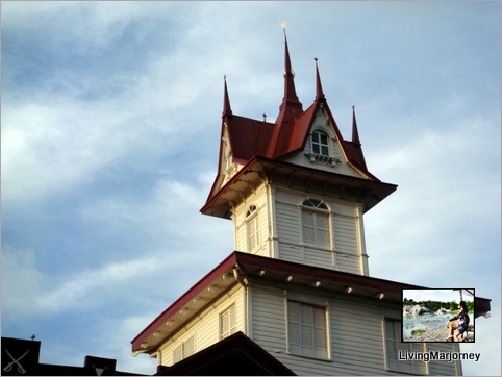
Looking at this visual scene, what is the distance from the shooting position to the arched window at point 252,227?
1740 inches

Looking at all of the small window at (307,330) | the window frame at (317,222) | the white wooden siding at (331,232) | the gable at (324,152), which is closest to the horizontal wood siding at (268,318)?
the small window at (307,330)

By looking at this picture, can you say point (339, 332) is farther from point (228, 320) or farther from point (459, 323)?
point (459, 323)

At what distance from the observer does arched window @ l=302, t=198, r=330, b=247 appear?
1722 inches

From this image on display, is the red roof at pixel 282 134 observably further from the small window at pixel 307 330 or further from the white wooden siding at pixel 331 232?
the small window at pixel 307 330

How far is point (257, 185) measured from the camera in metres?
44.6

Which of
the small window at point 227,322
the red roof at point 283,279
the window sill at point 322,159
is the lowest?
the small window at point 227,322

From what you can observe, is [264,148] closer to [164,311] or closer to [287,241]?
[287,241]

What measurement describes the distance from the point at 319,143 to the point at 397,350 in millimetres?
10718

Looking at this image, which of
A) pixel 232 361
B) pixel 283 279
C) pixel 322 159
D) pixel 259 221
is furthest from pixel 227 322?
pixel 232 361

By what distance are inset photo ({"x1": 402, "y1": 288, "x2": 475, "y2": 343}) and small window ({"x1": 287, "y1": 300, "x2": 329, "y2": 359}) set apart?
346 centimetres

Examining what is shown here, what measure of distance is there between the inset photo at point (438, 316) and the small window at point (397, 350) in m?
0.53

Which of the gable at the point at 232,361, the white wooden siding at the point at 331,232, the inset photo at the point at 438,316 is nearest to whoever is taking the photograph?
the gable at the point at 232,361

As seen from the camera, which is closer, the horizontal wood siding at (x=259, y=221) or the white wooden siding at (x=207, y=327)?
the white wooden siding at (x=207, y=327)

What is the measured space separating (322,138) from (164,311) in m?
11.2
